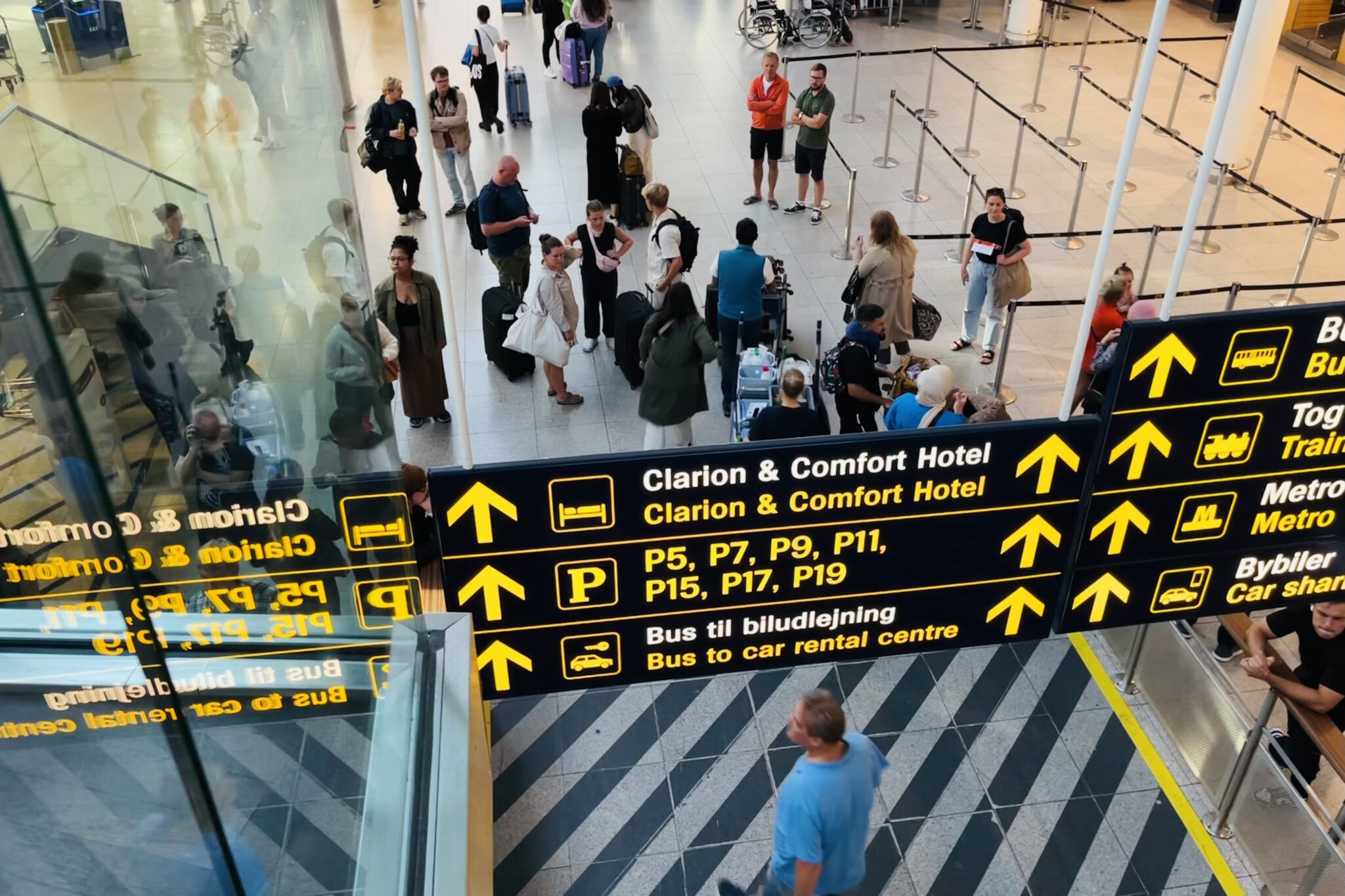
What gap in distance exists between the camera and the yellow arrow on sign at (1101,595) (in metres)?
4.42

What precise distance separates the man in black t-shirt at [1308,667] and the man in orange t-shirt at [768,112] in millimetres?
7882

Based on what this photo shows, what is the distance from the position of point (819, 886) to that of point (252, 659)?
278cm

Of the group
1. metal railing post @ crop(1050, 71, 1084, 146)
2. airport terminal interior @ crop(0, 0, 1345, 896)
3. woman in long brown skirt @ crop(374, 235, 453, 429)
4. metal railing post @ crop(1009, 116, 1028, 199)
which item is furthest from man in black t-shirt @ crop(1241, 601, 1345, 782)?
metal railing post @ crop(1050, 71, 1084, 146)

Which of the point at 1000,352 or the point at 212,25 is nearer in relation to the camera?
the point at 212,25

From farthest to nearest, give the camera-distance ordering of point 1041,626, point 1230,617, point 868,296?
point 868,296, point 1230,617, point 1041,626

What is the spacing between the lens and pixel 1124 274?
895 cm

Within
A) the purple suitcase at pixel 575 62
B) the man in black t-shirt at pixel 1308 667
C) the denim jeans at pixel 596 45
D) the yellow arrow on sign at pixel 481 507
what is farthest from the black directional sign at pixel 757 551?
the purple suitcase at pixel 575 62

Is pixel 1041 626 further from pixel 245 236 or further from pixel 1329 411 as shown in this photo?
pixel 245 236

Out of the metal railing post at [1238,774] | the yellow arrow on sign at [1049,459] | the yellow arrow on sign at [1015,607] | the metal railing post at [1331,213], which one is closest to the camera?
the yellow arrow on sign at [1049,459]

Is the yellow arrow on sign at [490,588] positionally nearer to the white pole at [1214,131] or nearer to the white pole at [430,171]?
the white pole at [430,171]

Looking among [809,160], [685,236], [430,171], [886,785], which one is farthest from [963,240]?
[430,171]

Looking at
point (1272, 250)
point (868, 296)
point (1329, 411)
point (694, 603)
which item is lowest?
point (1272, 250)

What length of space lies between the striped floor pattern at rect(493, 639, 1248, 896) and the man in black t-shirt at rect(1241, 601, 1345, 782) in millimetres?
766

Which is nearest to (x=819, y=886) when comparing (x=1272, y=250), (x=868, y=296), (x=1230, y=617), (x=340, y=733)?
(x=340, y=733)
